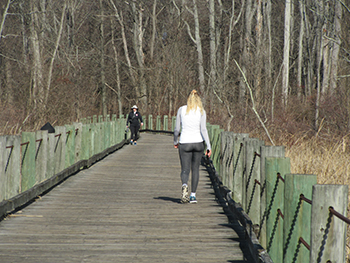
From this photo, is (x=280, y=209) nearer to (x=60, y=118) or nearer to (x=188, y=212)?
→ (x=188, y=212)

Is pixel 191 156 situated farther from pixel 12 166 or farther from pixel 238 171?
pixel 12 166

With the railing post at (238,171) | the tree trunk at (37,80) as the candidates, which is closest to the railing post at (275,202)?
the railing post at (238,171)

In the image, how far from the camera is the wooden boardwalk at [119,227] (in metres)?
5.95

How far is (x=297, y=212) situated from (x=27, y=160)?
6147mm

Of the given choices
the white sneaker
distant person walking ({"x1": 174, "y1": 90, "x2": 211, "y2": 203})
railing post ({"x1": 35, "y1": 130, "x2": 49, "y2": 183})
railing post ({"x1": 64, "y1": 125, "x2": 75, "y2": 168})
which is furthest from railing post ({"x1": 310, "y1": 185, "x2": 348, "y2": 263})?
railing post ({"x1": 64, "y1": 125, "x2": 75, "y2": 168})

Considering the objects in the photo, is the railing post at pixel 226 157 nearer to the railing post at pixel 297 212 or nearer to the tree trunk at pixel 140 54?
the railing post at pixel 297 212

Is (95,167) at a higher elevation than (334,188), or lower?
lower

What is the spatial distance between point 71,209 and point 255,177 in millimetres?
3330

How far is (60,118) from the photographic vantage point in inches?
1017

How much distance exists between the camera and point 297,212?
4152 mm

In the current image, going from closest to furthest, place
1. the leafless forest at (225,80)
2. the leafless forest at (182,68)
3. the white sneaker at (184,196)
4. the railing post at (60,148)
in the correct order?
the white sneaker at (184,196)
the railing post at (60,148)
the leafless forest at (225,80)
the leafless forest at (182,68)

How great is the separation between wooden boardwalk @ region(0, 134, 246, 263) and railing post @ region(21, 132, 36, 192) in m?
0.42

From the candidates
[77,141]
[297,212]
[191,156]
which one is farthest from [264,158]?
[77,141]

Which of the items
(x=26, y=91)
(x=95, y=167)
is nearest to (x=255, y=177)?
(x=95, y=167)
